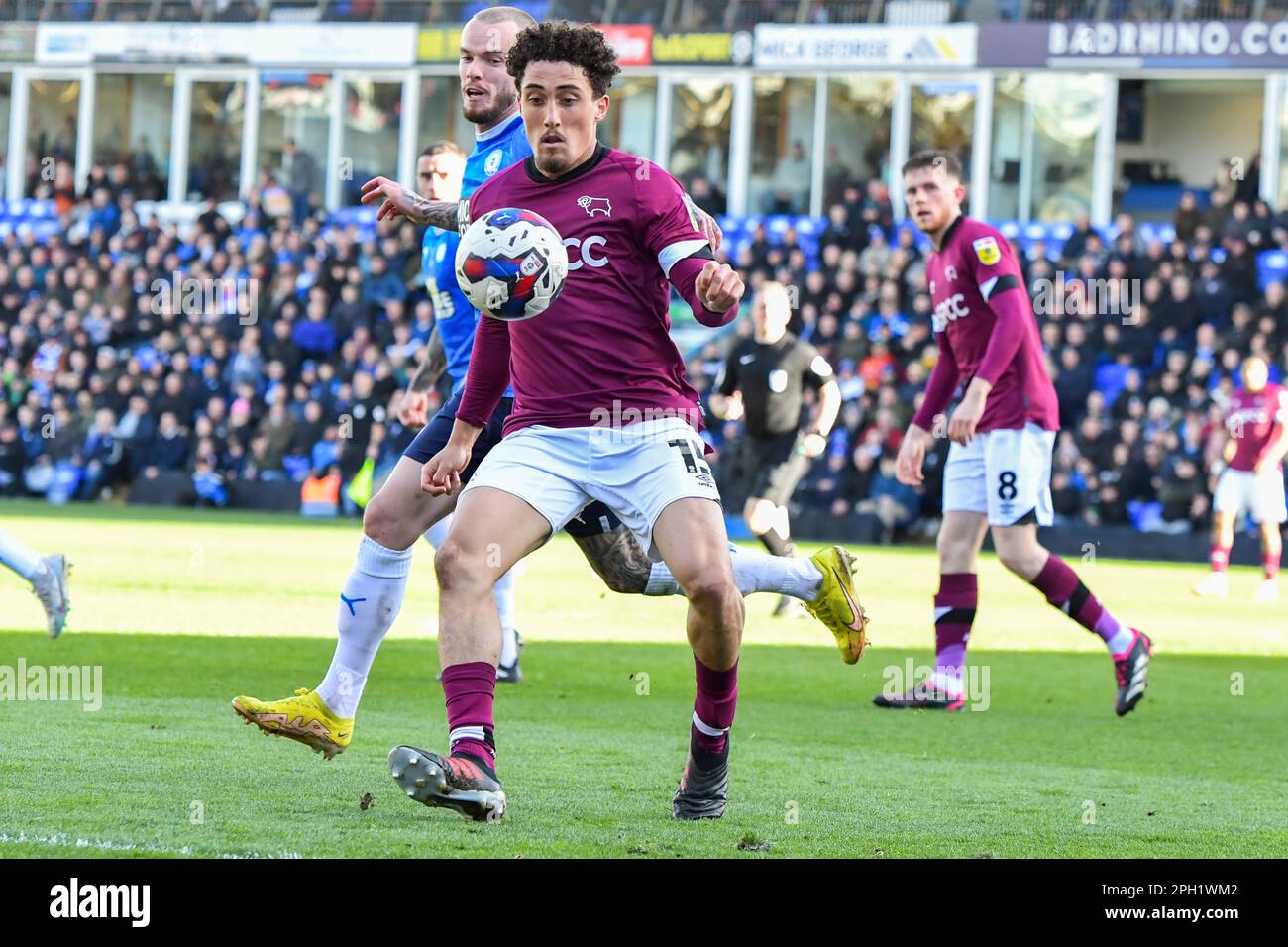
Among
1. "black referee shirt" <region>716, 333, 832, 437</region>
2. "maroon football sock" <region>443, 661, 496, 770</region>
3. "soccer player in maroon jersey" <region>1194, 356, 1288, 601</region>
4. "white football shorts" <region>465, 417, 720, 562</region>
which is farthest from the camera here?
"soccer player in maroon jersey" <region>1194, 356, 1288, 601</region>

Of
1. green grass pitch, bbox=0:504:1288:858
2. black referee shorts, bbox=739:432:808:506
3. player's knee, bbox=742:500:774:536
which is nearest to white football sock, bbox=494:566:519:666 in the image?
green grass pitch, bbox=0:504:1288:858

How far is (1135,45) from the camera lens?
1252 inches

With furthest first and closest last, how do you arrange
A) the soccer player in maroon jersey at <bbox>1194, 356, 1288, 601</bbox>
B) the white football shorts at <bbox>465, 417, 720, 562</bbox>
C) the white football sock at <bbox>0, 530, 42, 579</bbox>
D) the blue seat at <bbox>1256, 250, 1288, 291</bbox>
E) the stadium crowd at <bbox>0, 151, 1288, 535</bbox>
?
the blue seat at <bbox>1256, 250, 1288, 291</bbox> → the stadium crowd at <bbox>0, 151, 1288, 535</bbox> → the soccer player in maroon jersey at <bbox>1194, 356, 1288, 601</bbox> → the white football sock at <bbox>0, 530, 42, 579</bbox> → the white football shorts at <bbox>465, 417, 720, 562</bbox>

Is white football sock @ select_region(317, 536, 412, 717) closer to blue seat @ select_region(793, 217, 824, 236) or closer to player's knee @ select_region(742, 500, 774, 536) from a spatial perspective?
player's knee @ select_region(742, 500, 774, 536)

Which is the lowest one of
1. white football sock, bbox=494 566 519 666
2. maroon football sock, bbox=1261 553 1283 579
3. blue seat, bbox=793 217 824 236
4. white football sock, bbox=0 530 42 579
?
maroon football sock, bbox=1261 553 1283 579

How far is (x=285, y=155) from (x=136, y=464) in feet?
34.1

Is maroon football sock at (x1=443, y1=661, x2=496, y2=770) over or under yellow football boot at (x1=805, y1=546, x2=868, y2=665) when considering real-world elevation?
under

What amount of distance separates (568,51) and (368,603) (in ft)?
7.29

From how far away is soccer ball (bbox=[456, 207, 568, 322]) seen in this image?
582cm

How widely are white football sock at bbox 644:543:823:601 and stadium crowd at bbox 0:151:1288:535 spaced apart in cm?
1768

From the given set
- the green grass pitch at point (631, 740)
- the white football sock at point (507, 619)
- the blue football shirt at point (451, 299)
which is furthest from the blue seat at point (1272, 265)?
the blue football shirt at point (451, 299)

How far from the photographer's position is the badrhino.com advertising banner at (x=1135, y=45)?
31078mm
